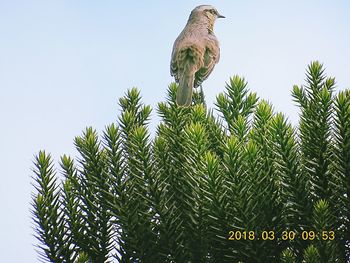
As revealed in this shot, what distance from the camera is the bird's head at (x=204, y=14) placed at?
10500mm

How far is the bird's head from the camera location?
10.5 metres

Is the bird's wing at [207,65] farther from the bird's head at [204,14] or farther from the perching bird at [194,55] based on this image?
the bird's head at [204,14]

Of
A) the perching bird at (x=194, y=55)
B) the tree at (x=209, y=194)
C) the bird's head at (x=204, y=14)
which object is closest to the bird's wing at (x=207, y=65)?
the perching bird at (x=194, y=55)

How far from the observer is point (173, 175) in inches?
164

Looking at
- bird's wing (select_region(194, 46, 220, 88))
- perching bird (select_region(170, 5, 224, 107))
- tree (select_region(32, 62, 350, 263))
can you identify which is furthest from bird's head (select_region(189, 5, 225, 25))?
tree (select_region(32, 62, 350, 263))

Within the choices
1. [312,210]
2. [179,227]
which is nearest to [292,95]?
[312,210]

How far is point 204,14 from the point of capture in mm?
10562

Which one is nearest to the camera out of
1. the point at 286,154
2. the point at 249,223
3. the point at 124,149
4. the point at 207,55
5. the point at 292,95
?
the point at 249,223

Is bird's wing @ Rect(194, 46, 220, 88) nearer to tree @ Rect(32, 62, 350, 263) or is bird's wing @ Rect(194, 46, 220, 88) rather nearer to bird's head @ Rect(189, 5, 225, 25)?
bird's head @ Rect(189, 5, 225, 25)

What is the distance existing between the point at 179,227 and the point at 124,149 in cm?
71

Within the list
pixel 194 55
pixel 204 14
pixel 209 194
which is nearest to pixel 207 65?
pixel 194 55

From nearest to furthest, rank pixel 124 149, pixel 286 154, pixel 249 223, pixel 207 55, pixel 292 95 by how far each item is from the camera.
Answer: pixel 249 223, pixel 286 154, pixel 124 149, pixel 292 95, pixel 207 55

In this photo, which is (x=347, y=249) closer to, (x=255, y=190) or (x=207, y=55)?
(x=255, y=190)

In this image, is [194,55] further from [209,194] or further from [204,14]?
[209,194]
